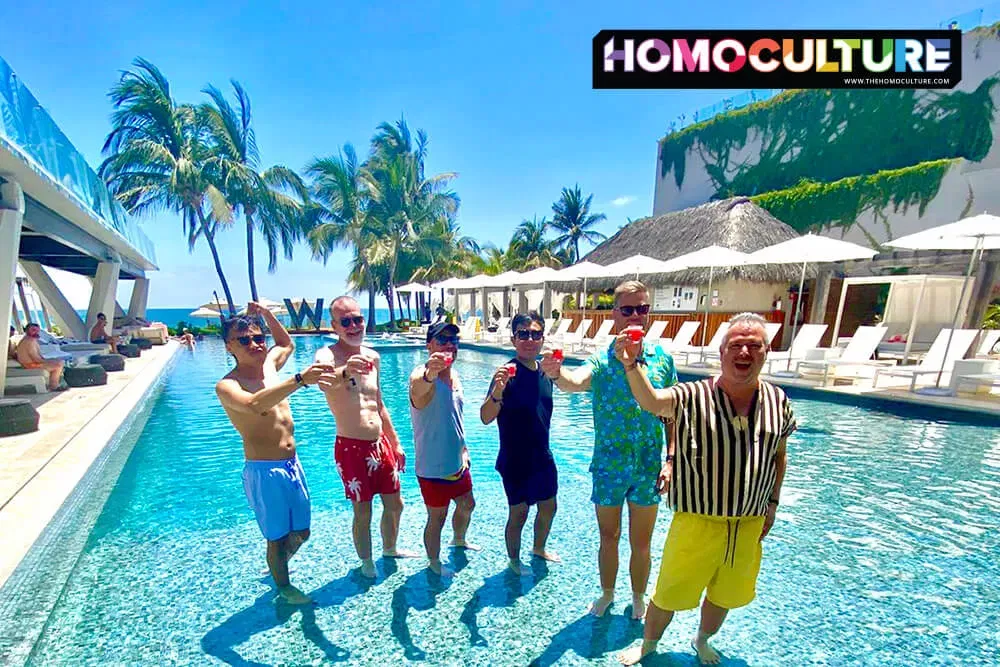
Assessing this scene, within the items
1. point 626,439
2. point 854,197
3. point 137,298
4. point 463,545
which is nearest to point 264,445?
point 463,545

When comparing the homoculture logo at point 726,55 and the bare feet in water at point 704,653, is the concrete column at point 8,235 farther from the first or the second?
the bare feet in water at point 704,653

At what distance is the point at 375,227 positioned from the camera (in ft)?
86.7

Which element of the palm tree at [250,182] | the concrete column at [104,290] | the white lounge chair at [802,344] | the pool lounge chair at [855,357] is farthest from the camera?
the palm tree at [250,182]

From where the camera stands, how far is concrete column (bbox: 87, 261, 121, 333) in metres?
14.9

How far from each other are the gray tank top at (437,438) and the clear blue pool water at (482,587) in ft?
2.79

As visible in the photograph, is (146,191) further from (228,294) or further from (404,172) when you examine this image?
(404,172)

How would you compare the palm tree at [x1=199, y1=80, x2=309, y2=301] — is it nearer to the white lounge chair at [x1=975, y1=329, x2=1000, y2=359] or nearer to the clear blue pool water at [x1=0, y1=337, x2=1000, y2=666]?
the clear blue pool water at [x1=0, y1=337, x2=1000, y2=666]

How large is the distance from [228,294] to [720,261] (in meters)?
22.8

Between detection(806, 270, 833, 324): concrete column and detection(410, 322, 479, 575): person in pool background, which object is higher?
detection(806, 270, 833, 324): concrete column

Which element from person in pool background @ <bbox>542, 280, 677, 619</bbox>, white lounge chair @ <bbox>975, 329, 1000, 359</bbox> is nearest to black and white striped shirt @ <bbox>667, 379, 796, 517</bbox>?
person in pool background @ <bbox>542, 280, 677, 619</bbox>

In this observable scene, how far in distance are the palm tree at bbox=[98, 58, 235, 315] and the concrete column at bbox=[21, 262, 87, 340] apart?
6.37 metres

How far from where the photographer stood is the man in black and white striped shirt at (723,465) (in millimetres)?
1955

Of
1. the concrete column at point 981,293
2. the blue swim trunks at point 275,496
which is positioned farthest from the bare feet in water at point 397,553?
the concrete column at point 981,293

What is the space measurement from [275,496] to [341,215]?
25756mm
